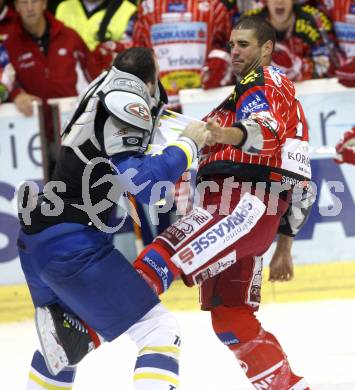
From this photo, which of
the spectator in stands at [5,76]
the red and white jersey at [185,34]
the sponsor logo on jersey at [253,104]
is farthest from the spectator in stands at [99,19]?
the sponsor logo on jersey at [253,104]

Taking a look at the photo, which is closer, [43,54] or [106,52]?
[106,52]

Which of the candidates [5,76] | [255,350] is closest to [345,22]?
[5,76]

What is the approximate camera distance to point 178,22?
6609 mm

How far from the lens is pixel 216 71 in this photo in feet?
20.6

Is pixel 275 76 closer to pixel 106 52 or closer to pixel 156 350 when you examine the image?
pixel 156 350

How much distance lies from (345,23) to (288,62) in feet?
1.72

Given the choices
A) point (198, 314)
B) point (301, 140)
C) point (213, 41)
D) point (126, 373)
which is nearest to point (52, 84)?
point (213, 41)

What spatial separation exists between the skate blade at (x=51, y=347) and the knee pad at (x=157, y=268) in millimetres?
398

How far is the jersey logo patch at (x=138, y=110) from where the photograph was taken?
357cm

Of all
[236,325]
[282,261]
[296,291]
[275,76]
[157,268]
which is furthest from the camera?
[296,291]

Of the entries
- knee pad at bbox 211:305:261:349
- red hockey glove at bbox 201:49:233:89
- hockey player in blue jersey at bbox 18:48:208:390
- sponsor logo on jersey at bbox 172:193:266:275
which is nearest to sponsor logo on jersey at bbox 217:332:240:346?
knee pad at bbox 211:305:261:349

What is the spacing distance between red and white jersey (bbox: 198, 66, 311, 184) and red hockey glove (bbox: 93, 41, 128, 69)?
8.31ft

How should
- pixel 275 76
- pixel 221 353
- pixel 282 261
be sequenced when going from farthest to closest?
pixel 221 353
pixel 282 261
pixel 275 76

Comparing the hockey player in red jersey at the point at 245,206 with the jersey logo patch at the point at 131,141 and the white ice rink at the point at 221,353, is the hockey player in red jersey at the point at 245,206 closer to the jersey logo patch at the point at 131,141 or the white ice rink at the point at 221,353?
the jersey logo patch at the point at 131,141
